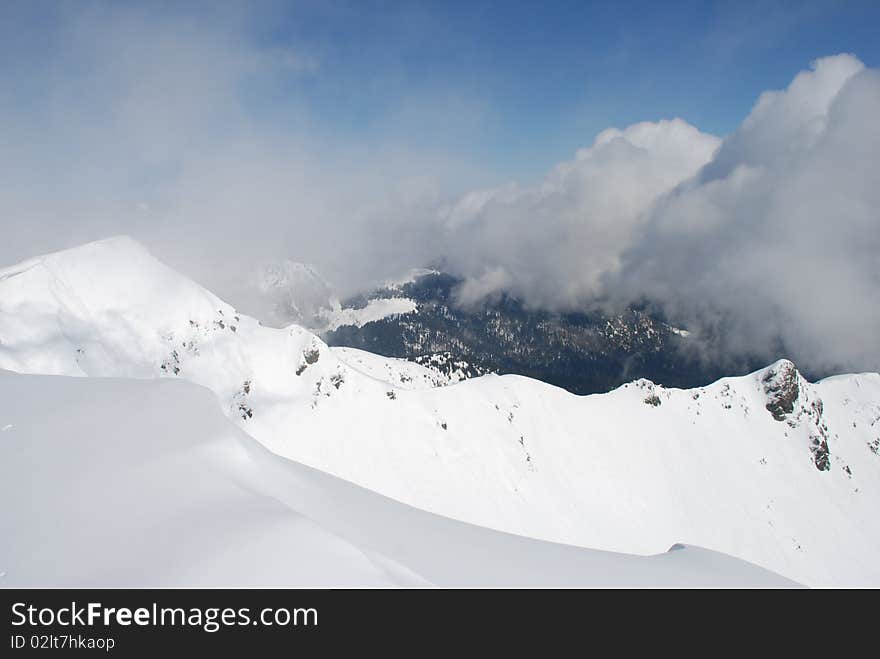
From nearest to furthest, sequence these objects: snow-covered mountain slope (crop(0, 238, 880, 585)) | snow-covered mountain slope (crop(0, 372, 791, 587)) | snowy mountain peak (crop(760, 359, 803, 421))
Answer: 1. snow-covered mountain slope (crop(0, 372, 791, 587))
2. snow-covered mountain slope (crop(0, 238, 880, 585))
3. snowy mountain peak (crop(760, 359, 803, 421))

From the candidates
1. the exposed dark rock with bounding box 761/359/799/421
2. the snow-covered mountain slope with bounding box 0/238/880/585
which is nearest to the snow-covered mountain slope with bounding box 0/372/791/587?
the snow-covered mountain slope with bounding box 0/238/880/585

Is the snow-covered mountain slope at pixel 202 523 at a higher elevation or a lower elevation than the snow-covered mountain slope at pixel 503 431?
lower

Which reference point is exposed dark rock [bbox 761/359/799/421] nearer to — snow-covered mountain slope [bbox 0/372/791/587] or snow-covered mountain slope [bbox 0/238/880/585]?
snow-covered mountain slope [bbox 0/238/880/585]

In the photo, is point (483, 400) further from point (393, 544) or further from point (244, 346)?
point (393, 544)

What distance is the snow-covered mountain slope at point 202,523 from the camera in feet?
19.2

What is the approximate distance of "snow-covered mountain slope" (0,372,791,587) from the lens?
5.84 m

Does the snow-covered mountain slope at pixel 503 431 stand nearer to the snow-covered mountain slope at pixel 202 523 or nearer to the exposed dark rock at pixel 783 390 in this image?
the exposed dark rock at pixel 783 390

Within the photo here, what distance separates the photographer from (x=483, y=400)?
374ft

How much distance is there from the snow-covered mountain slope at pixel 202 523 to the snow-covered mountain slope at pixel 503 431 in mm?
60586

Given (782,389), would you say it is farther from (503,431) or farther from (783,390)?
(503,431)

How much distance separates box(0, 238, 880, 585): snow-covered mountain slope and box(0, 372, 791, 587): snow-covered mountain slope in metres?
60.6

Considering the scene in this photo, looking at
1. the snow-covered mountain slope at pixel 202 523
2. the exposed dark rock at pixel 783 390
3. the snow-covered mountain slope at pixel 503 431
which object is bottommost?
the snow-covered mountain slope at pixel 202 523

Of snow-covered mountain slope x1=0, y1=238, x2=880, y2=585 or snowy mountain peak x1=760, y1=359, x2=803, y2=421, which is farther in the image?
snowy mountain peak x1=760, y1=359, x2=803, y2=421

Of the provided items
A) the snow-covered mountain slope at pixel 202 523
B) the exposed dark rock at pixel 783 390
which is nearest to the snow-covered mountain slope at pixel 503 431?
the exposed dark rock at pixel 783 390
